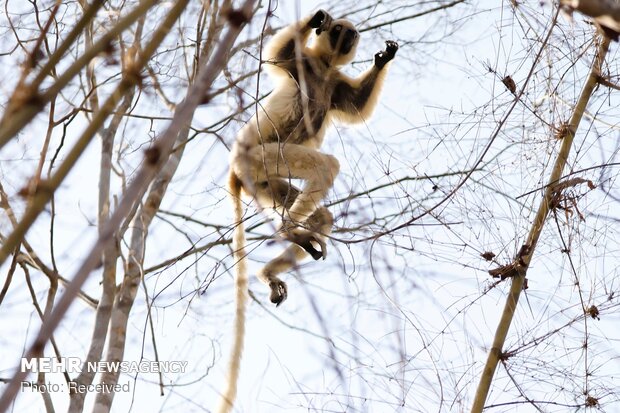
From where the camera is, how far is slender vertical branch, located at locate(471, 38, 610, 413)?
12.7ft

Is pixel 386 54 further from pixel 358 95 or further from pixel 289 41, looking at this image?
pixel 289 41

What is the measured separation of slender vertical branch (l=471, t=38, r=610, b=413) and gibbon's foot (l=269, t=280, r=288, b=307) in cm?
238

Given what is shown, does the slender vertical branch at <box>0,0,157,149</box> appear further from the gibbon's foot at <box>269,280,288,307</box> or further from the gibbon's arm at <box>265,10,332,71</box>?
the gibbon's arm at <box>265,10,332,71</box>

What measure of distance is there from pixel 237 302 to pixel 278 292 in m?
0.34

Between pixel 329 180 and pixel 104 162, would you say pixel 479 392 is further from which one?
pixel 104 162

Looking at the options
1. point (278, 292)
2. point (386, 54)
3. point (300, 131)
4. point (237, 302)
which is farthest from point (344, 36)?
point (237, 302)

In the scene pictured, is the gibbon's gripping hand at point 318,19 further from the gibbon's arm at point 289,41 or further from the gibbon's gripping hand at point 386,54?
the gibbon's gripping hand at point 386,54

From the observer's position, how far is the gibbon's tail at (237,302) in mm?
5391

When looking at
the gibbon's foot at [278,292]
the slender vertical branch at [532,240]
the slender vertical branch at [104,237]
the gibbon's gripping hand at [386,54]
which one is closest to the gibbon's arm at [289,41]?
the gibbon's gripping hand at [386,54]

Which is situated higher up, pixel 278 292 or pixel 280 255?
pixel 280 255

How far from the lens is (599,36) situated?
13.9 ft

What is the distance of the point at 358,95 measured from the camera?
Answer: 7.36 m

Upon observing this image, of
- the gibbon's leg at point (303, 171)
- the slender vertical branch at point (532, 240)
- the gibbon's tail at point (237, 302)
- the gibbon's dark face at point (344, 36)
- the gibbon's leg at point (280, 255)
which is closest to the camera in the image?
the slender vertical branch at point (532, 240)

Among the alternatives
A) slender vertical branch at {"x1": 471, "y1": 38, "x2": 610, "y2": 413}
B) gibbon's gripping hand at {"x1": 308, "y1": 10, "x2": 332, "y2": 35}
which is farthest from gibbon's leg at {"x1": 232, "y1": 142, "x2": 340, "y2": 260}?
slender vertical branch at {"x1": 471, "y1": 38, "x2": 610, "y2": 413}
